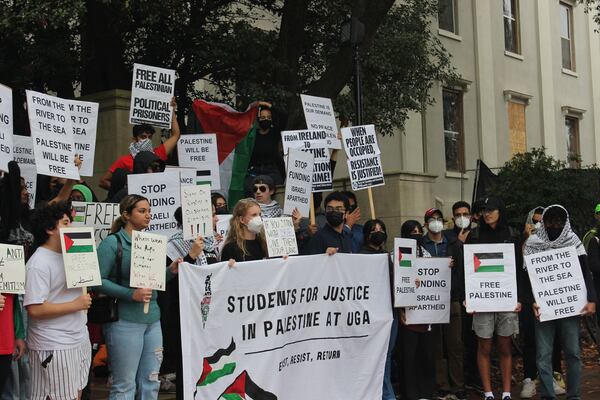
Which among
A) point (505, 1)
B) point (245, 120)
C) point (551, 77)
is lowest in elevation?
point (245, 120)

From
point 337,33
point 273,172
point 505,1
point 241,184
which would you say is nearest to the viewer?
point 273,172

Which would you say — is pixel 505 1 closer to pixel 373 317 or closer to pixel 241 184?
pixel 241 184

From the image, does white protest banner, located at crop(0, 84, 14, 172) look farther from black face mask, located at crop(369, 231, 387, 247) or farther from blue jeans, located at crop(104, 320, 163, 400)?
black face mask, located at crop(369, 231, 387, 247)

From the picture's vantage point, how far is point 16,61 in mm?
13977

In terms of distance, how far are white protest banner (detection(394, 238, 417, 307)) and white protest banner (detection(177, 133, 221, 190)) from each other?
2675mm

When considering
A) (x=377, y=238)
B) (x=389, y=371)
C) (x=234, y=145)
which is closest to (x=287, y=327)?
(x=389, y=371)

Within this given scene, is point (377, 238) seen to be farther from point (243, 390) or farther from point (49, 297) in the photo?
point (49, 297)

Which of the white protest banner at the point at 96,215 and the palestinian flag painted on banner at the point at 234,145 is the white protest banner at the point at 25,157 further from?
the palestinian flag painted on banner at the point at 234,145

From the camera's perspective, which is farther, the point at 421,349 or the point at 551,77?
the point at 551,77

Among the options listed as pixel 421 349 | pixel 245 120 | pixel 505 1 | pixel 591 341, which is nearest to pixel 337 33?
pixel 245 120

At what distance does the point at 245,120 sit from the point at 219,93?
3687 millimetres

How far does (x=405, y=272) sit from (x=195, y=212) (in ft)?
8.28

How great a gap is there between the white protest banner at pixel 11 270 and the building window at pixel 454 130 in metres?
19.8

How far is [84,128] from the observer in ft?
31.3
